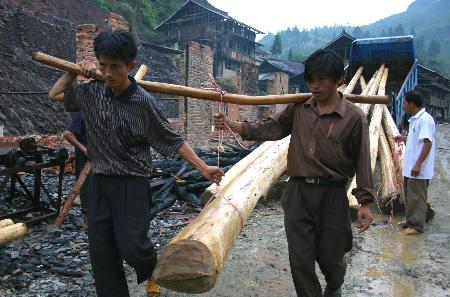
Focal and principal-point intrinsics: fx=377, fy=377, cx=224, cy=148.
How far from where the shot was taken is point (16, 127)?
13641 mm

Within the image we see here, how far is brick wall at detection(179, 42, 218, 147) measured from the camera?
1068 cm

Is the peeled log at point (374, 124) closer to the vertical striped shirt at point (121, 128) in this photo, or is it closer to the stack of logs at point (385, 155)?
the stack of logs at point (385, 155)

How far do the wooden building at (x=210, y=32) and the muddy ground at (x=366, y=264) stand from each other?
2867 centimetres

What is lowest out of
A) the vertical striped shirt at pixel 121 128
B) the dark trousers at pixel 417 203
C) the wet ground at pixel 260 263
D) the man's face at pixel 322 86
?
the wet ground at pixel 260 263

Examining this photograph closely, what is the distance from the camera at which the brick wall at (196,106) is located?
1068 centimetres

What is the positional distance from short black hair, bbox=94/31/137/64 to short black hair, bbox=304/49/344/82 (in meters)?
1.11

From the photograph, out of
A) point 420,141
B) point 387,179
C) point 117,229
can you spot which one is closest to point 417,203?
point 420,141

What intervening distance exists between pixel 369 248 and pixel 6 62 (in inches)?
640

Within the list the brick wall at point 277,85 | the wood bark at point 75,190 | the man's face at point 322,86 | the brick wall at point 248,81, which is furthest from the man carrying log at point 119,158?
the brick wall at point 277,85

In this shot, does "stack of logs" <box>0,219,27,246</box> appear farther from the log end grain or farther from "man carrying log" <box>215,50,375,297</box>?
"man carrying log" <box>215,50,375,297</box>

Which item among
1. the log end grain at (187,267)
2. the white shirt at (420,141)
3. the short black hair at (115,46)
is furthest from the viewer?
the white shirt at (420,141)

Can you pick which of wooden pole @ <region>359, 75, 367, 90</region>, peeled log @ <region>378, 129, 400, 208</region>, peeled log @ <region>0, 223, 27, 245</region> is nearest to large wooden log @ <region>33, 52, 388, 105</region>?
peeled log @ <region>0, 223, 27, 245</region>

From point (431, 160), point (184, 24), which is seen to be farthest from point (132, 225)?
point (184, 24)

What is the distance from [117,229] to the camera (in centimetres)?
232
